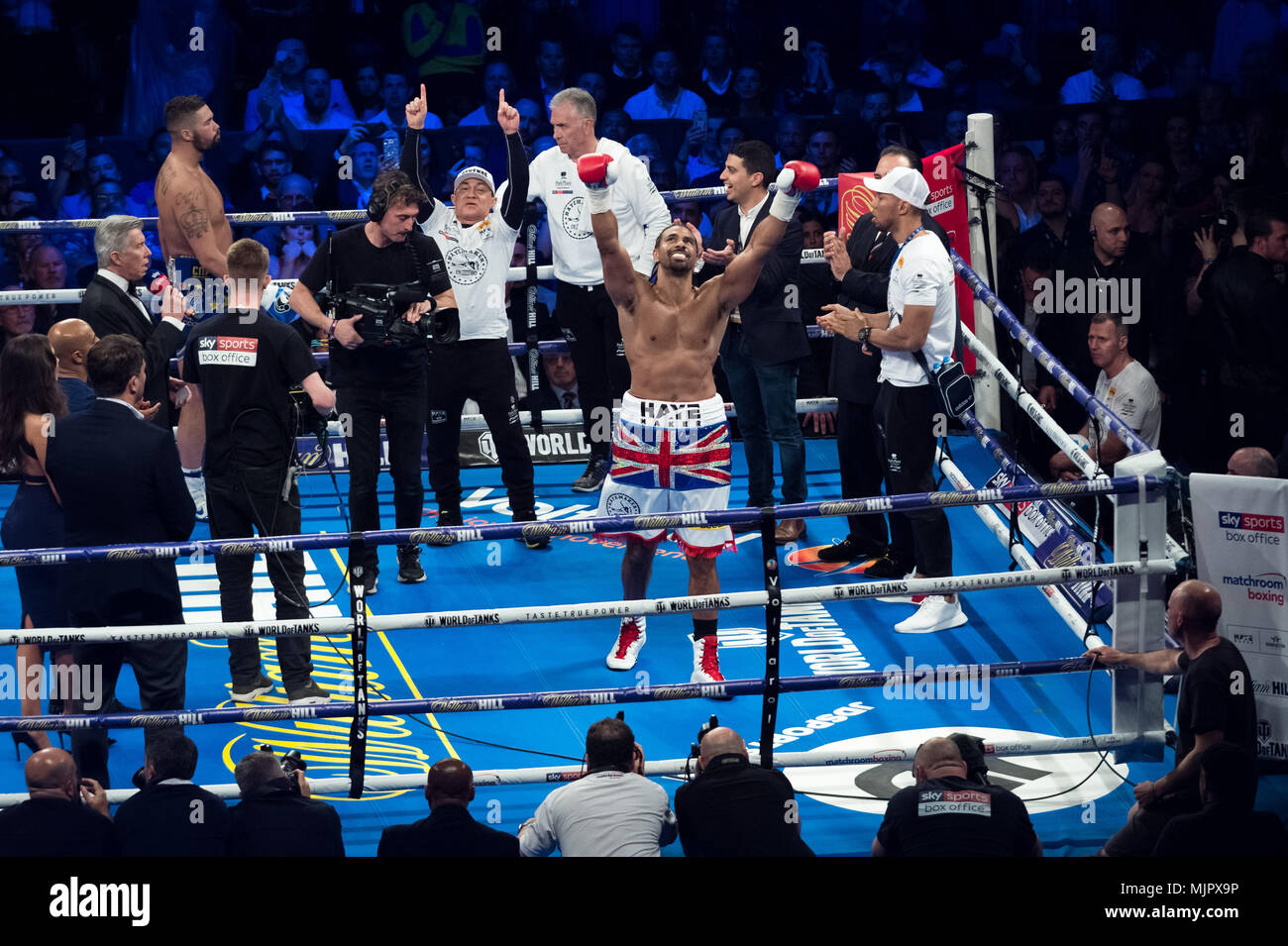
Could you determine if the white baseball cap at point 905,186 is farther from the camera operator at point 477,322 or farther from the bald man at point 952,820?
the bald man at point 952,820

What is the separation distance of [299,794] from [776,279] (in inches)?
139

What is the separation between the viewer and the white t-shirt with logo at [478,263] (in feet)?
22.3

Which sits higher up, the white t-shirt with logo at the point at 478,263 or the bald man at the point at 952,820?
the white t-shirt with logo at the point at 478,263

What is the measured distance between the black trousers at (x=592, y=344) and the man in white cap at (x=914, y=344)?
1.48 meters

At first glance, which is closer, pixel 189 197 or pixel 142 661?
pixel 142 661

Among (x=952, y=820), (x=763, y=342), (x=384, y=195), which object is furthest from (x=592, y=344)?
(x=952, y=820)

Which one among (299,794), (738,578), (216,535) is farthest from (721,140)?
(299,794)

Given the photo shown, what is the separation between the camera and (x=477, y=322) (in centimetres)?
678

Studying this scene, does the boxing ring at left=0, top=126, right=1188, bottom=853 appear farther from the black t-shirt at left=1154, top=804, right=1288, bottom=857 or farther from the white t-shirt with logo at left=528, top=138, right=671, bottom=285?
the white t-shirt with logo at left=528, top=138, right=671, bottom=285

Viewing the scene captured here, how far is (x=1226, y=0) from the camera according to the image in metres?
9.53

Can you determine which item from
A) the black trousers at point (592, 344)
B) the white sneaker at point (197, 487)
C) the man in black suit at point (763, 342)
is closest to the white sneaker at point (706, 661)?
the man in black suit at point (763, 342)

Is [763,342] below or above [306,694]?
above

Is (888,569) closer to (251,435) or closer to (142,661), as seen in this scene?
(251,435)

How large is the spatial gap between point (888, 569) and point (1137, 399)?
1.33 metres
